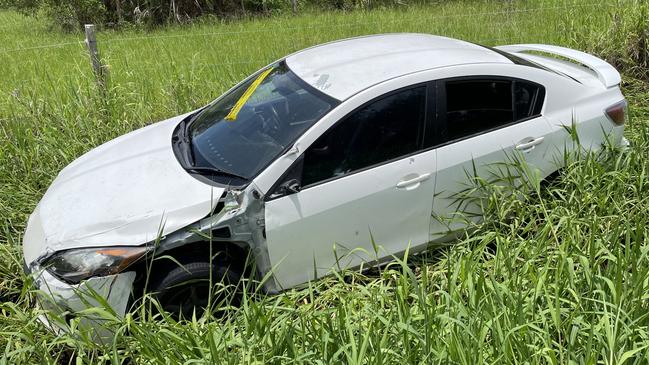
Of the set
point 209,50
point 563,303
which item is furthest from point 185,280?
point 209,50

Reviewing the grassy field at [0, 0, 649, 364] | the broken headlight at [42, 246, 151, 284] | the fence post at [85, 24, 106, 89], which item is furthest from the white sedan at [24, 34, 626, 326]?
the fence post at [85, 24, 106, 89]

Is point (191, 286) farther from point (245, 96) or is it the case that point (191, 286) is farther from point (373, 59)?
point (373, 59)

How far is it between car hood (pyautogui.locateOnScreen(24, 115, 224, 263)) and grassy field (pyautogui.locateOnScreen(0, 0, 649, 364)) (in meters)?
0.40

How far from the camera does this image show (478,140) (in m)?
3.41

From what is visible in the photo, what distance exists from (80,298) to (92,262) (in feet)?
0.71

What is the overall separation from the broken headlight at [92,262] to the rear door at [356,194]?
2.36ft

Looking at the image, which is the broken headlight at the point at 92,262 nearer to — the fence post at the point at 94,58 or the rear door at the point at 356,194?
the rear door at the point at 356,194

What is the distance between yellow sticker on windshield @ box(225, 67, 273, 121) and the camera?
3.57m

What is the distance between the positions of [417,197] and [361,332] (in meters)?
1.14

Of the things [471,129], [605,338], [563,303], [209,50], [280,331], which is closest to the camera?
[605,338]

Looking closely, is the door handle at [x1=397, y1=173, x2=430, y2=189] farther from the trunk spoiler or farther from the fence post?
the fence post

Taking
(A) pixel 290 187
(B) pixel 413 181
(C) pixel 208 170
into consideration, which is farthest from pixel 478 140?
(C) pixel 208 170

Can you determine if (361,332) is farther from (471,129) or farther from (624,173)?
(624,173)

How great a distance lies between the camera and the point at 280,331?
2.43 meters
